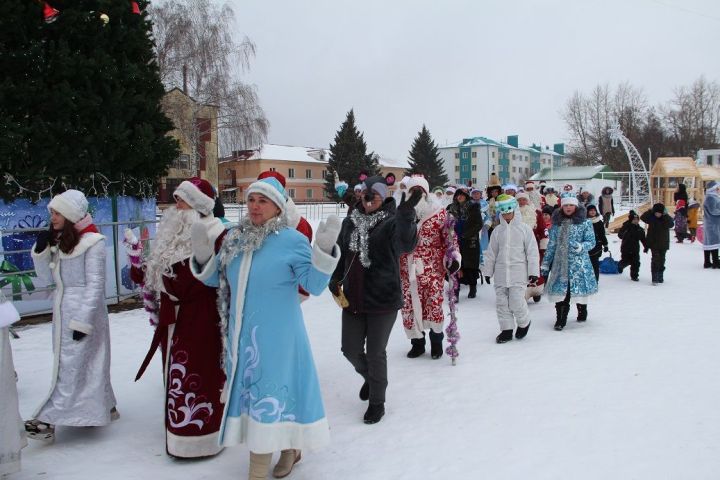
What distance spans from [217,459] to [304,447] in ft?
3.02

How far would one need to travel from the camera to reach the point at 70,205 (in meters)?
3.95

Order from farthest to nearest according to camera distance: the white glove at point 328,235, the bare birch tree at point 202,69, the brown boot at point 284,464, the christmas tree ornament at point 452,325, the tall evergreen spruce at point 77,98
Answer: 1. the bare birch tree at point 202,69
2. the tall evergreen spruce at point 77,98
3. the christmas tree ornament at point 452,325
4. the brown boot at point 284,464
5. the white glove at point 328,235

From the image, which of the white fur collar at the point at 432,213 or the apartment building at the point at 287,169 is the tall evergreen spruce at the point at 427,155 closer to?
the apartment building at the point at 287,169

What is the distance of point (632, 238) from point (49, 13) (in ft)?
35.8


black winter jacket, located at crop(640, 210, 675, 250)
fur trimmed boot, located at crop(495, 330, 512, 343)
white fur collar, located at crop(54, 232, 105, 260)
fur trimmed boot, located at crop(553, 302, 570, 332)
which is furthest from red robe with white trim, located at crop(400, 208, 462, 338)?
black winter jacket, located at crop(640, 210, 675, 250)

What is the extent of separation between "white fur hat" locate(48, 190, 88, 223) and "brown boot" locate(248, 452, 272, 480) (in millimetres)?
2233

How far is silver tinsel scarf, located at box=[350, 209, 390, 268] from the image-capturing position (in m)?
4.20

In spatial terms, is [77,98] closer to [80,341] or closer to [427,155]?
[80,341]

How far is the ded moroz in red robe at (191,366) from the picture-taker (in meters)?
3.49

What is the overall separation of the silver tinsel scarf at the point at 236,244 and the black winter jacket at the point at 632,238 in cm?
975

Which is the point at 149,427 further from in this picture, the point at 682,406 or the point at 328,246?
the point at 682,406

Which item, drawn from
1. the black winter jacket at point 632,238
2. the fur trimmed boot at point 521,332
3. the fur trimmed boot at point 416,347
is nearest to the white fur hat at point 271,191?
the fur trimmed boot at point 416,347

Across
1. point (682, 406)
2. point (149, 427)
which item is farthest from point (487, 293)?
point (149, 427)

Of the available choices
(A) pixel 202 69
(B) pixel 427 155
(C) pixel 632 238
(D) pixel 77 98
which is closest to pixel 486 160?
(B) pixel 427 155
